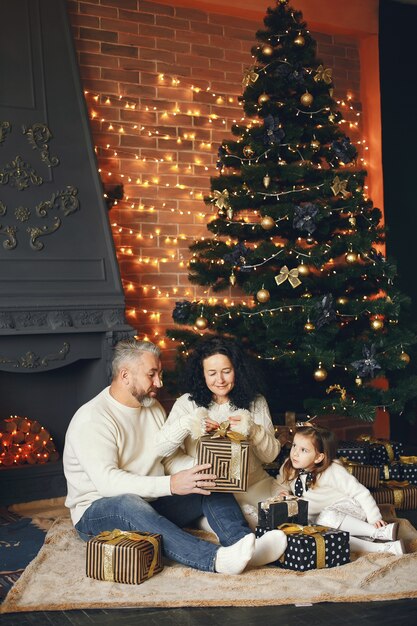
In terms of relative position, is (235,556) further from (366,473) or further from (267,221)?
(267,221)

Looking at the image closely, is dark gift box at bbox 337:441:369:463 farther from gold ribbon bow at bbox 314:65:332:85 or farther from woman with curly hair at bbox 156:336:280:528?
gold ribbon bow at bbox 314:65:332:85

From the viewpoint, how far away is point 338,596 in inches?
119

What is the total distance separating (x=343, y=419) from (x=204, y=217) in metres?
1.92

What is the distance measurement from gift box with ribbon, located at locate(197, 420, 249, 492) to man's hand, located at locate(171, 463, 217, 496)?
4 cm

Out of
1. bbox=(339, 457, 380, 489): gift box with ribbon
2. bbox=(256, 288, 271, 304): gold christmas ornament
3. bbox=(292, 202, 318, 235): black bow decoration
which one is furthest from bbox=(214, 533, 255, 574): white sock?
bbox=(292, 202, 318, 235): black bow decoration

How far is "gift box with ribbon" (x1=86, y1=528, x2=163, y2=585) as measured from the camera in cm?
312

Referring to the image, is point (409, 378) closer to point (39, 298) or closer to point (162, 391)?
point (162, 391)

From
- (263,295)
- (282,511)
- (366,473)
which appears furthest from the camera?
(263,295)

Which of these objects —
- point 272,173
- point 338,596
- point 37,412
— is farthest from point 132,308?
point 338,596

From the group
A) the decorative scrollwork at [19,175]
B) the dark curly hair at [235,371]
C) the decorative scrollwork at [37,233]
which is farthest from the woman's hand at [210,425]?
the decorative scrollwork at [19,175]

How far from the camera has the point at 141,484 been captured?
3.38 meters

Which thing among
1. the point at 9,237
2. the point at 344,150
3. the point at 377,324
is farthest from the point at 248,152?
the point at 9,237

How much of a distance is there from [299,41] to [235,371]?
2.13 metres

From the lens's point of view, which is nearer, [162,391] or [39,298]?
[39,298]
